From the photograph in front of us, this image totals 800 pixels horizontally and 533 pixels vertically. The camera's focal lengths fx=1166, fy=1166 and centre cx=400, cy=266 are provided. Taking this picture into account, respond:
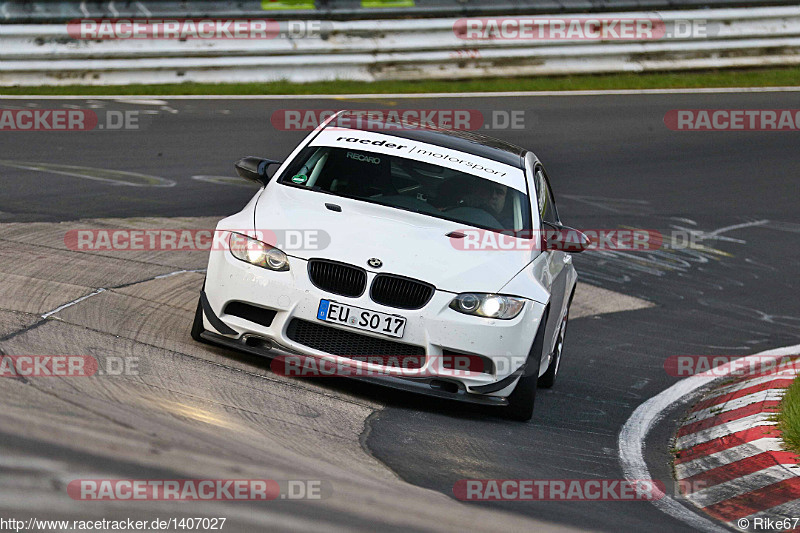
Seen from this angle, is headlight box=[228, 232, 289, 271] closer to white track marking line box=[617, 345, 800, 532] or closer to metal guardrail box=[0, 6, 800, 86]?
white track marking line box=[617, 345, 800, 532]

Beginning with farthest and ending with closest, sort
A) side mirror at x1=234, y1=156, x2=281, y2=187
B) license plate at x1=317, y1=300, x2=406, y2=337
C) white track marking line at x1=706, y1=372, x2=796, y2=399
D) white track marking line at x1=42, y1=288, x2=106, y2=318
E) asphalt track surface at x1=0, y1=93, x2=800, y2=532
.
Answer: white track marking line at x1=706, y1=372, x2=796, y2=399
side mirror at x1=234, y1=156, x2=281, y2=187
white track marking line at x1=42, y1=288, x2=106, y2=318
license plate at x1=317, y1=300, x2=406, y2=337
asphalt track surface at x1=0, y1=93, x2=800, y2=532

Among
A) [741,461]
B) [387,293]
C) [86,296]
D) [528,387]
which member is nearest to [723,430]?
[741,461]

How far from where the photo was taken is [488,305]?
21.2 feet

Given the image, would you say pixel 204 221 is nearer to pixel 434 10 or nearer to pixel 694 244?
pixel 694 244

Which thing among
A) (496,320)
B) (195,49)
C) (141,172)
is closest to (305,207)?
(496,320)

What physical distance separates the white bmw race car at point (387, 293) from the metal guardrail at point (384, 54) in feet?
30.6

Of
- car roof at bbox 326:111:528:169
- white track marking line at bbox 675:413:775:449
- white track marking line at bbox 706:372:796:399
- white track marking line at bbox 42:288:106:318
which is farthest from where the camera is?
white track marking line at bbox 706:372:796:399

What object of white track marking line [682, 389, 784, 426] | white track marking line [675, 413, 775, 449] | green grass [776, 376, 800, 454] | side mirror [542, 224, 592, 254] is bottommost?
white track marking line [682, 389, 784, 426]

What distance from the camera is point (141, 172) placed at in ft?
40.1

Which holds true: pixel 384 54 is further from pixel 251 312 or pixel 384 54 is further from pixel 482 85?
pixel 251 312

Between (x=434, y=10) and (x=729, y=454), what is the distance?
1252cm

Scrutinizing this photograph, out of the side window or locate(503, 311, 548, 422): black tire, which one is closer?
locate(503, 311, 548, 422): black tire

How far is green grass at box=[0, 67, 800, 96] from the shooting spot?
15828 mm

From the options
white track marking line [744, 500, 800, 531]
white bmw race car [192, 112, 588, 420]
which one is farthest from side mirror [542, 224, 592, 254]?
white track marking line [744, 500, 800, 531]
